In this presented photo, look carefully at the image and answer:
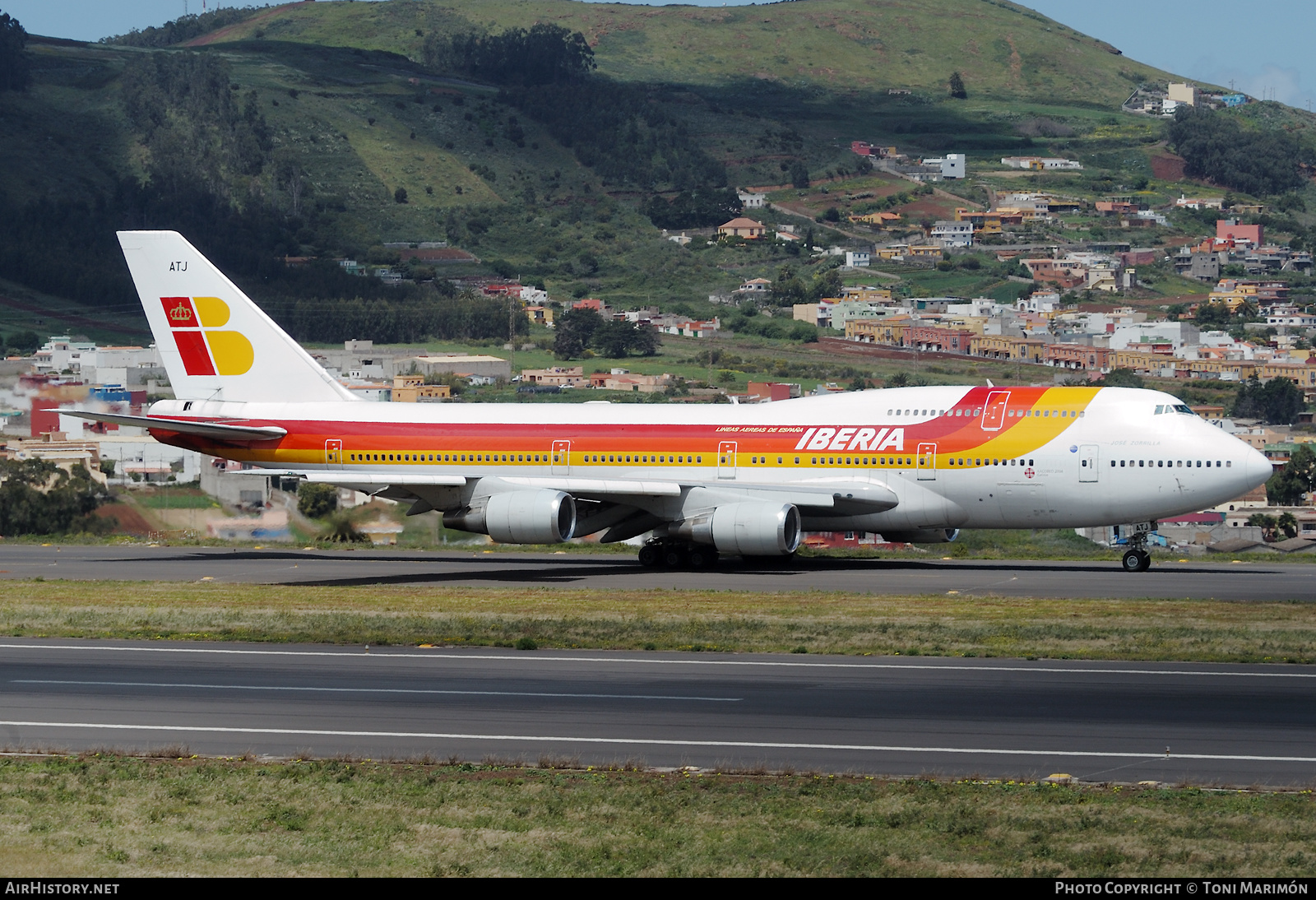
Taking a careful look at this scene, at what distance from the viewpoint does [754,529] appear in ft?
127

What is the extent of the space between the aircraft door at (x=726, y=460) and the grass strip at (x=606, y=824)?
2518 cm

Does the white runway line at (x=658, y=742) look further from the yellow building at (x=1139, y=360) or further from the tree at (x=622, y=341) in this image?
the yellow building at (x=1139, y=360)

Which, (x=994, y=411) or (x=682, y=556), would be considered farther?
(x=682, y=556)

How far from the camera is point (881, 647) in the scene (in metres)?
25.2

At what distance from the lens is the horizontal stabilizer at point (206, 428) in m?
42.7

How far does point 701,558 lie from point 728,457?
2.80 metres

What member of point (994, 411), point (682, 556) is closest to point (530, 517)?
point (682, 556)

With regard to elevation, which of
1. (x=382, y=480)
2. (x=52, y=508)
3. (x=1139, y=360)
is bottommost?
(x=52, y=508)

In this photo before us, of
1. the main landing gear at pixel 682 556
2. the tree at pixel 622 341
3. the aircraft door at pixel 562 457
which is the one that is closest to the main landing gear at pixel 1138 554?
the main landing gear at pixel 682 556

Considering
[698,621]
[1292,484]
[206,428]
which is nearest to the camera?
[698,621]

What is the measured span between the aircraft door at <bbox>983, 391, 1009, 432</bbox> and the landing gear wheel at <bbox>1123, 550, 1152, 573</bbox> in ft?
15.6

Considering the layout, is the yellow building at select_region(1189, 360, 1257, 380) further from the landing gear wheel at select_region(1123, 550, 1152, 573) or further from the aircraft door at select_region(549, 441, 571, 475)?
the aircraft door at select_region(549, 441, 571, 475)

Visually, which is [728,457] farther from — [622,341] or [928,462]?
[622,341]

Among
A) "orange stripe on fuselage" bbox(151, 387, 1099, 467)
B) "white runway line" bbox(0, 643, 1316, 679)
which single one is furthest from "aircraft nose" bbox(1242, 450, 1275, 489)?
"white runway line" bbox(0, 643, 1316, 679)
